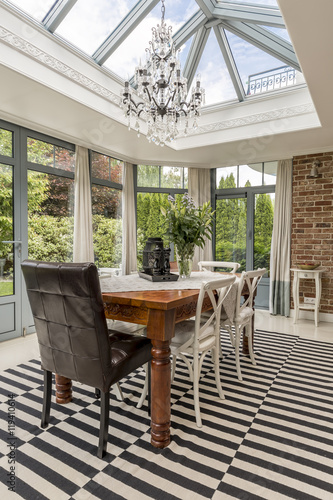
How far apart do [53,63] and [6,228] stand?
6.02ft

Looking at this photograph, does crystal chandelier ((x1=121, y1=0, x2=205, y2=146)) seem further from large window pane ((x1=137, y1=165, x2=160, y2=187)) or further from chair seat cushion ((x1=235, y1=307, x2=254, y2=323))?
large window pane ((x1=137, y1=165, x2=160, y2=187))

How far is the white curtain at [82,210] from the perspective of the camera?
4.38 meters

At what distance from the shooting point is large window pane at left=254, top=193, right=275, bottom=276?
5344 mm

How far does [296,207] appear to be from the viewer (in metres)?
4.92

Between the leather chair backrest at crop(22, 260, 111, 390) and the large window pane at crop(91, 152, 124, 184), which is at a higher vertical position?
the large window pane at crop(91, 152, 124, 184)

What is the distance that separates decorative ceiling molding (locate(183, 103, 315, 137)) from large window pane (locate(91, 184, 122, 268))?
1718mm

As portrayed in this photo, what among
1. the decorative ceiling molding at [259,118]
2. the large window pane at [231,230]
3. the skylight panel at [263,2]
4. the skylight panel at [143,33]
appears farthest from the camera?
the large window pane at [231,230]

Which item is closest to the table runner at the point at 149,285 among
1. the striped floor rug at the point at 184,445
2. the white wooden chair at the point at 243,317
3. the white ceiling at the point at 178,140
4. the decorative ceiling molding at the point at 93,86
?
the white wooden chair at the point at 243,317

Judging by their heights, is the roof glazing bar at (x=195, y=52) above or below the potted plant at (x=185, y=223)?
above

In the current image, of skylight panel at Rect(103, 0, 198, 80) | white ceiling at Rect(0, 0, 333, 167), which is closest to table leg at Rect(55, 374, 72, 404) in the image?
white ceiling at Rect(0, 0, 333, 167)

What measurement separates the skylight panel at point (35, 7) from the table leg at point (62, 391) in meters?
3.06

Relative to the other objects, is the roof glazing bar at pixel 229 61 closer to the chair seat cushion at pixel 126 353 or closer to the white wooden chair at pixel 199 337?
the white wooden chair at pixel 199 337

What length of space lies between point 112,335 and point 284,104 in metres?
3.62

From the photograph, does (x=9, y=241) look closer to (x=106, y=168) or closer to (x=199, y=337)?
(x=106, y=168)
